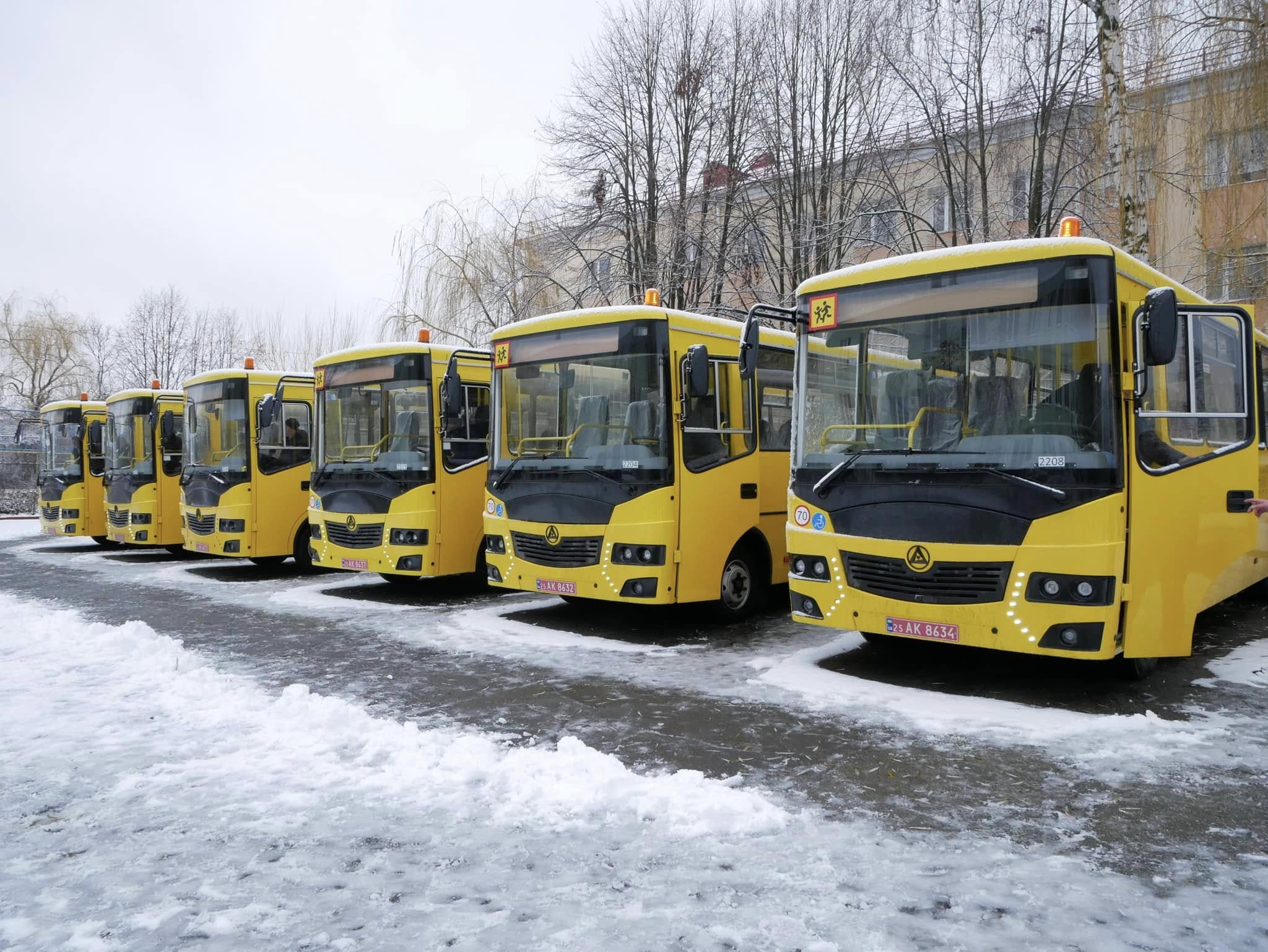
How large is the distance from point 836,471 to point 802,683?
1547 millimetres

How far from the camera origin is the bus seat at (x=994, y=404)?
629cm

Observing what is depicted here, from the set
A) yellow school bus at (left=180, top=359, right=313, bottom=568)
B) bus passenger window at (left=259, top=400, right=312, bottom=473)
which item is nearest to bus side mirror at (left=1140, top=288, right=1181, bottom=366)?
yellow school bus at (left=180, top=359, right=313, bottom=568)

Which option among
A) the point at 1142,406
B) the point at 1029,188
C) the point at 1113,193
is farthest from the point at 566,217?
the point at 1142,406

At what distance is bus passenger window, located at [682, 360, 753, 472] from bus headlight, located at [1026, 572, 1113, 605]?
11.4ft

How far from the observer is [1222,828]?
429cm

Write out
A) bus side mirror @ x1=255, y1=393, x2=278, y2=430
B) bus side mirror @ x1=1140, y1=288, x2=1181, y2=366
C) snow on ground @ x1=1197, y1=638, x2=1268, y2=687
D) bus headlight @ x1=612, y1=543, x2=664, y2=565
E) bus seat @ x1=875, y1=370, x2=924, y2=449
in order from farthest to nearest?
bus side mirror @ x1=255, y1=393, x2=278, y2=430 → bus headlight @ x1=612, y1=543, x2=664, y2=565 → snow on ground @ x1=1197, y1=638, x2=1268, y2=687 → bus seat @ x1=875, y1=370, x2=924, y2=449 → bus side mirror @ x1=1140, y1=288, x2=1181, y2=366

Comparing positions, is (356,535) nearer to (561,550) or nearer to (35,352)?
(561,550)

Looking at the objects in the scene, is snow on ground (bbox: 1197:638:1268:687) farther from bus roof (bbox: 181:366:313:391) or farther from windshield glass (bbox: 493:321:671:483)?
bus roof (bbox: 181:366:313:391)

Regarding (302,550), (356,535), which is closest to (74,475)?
(302,550)

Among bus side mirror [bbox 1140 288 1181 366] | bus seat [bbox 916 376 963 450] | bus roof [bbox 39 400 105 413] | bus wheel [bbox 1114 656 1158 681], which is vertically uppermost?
bus roof [bbox 39 400 105 413]

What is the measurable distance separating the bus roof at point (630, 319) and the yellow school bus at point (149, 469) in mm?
9157

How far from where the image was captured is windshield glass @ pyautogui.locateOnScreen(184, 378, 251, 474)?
1400cm

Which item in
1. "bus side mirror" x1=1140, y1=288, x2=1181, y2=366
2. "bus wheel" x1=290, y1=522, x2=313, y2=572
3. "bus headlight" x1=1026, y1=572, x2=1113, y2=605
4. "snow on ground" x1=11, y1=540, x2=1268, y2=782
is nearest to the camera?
"snow on ground" x1=11, y1=540, x2=1268, y2=782

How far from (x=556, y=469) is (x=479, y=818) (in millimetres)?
5124
